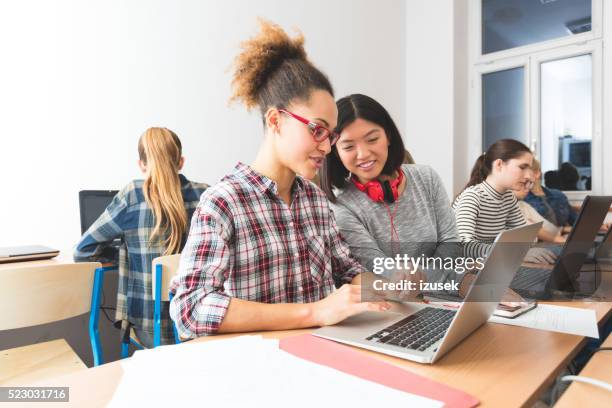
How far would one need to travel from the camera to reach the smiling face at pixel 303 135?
1030 millimetres

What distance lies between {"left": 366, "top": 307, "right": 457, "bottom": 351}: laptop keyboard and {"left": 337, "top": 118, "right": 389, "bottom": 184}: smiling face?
→ 566 mm

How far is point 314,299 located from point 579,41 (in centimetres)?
392

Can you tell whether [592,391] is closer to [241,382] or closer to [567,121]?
[241,382]

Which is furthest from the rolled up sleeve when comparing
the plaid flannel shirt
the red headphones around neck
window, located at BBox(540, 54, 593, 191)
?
window, located at BBox(540, 54, 593, 191)

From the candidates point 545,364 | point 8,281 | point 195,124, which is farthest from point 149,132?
point 545,364

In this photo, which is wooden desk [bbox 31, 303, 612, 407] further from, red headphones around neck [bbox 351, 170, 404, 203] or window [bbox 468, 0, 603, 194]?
window [bbox 468, 0, 603, 194]

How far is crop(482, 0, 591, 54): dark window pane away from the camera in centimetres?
389

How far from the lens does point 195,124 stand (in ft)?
9.69

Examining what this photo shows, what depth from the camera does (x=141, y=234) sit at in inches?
78.7

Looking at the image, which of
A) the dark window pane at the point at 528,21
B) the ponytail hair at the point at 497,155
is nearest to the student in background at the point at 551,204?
the ponytail hair at the point at 497,155

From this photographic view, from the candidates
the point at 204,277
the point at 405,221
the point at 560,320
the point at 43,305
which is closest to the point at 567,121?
the point at 405,221

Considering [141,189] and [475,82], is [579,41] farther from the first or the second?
[141,189]

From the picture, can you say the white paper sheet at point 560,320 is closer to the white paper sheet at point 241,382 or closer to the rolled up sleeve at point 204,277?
the white paper sheet at point 241,382

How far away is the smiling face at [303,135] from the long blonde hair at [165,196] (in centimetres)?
108
